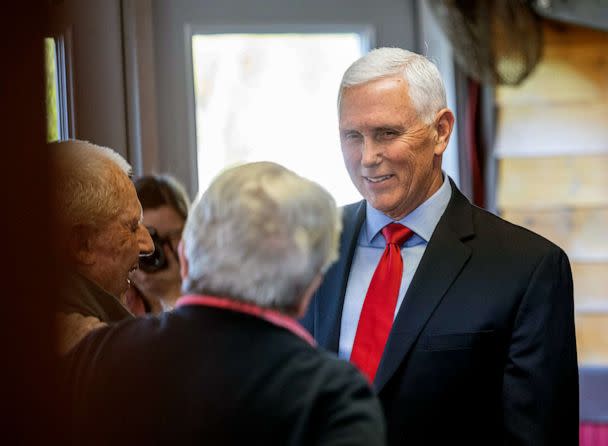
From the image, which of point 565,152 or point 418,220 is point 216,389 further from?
point 565,152

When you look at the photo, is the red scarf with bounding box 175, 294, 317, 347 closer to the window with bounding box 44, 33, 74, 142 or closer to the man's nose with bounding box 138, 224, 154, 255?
the man's nose with bounding box 138, 224, 154, 255

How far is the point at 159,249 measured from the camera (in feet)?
7.74

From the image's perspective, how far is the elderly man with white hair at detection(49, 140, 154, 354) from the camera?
1344mm

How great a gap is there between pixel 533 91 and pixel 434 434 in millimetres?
2304

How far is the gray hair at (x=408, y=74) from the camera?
1788 millimetres

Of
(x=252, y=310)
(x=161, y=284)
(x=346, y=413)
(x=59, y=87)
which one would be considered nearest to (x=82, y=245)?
(x=252, y=310)

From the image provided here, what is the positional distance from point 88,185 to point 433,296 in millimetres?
671

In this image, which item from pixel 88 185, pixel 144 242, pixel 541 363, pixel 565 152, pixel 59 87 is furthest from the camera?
pixel 565 152

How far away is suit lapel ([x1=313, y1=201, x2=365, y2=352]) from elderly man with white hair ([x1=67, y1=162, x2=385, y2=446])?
68 cm

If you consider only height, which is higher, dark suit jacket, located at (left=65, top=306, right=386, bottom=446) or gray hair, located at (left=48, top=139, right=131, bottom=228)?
gray hair, located at (left=48, top=139, right=131, bottom=228)

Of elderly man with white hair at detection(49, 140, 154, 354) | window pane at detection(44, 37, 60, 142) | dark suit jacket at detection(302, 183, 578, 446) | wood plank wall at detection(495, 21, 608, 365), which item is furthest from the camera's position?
wood plank wall at detection(495, 21, 608, 365)

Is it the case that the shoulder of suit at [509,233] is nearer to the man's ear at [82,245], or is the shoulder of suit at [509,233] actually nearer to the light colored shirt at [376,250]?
the light colored shirt at [376,250]

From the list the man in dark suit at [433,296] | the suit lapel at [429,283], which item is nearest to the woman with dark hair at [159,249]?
the man in dark suit at [433,296]

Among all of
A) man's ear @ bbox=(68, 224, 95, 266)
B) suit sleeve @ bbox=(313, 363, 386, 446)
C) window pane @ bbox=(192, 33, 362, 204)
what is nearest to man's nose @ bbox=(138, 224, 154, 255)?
man's ear @ bbox=(68, 224, 95, 266)
